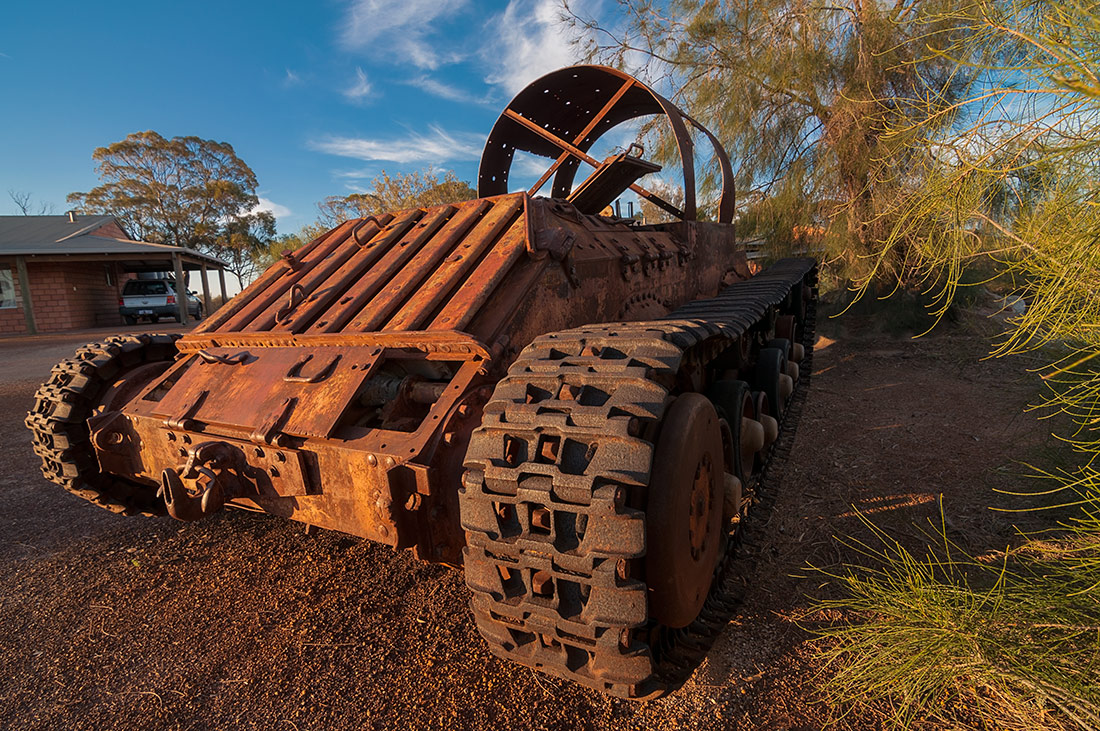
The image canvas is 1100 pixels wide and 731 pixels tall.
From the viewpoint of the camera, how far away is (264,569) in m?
3.62

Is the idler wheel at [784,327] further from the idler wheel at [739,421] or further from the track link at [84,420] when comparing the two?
the track link at [84,420]

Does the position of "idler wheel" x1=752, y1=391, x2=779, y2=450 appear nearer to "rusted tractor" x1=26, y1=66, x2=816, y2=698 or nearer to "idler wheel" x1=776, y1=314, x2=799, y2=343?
"rusted tractor" x1=26, y1=66, x2=816, y2=698

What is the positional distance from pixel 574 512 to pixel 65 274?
27.4 m

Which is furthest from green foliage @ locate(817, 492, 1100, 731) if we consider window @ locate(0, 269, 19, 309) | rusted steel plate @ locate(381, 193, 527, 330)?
window @ locate(0, 269, 19, 309)

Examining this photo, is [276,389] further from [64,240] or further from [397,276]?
[64,240]

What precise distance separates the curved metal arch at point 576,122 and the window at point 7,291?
2520cm

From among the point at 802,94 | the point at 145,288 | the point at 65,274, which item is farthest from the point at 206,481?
the point at 65,274

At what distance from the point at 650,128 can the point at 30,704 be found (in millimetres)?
10858

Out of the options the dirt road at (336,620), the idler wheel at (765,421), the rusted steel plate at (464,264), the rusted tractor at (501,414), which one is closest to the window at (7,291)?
the dirt road at (336,620)

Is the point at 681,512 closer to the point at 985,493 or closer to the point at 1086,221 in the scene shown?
the point at 1086,221

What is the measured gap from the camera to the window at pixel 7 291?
22031 mm

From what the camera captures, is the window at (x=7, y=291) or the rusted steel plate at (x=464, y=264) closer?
the rusted steel plate at (x=464, y=264)

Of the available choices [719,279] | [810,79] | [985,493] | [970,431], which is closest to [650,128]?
[810,79]

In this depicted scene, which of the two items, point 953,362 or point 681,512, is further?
point 953,362
